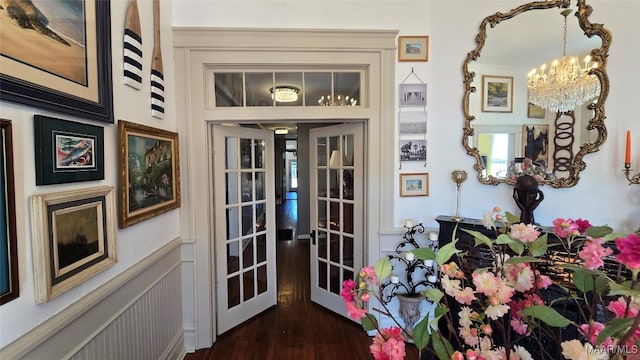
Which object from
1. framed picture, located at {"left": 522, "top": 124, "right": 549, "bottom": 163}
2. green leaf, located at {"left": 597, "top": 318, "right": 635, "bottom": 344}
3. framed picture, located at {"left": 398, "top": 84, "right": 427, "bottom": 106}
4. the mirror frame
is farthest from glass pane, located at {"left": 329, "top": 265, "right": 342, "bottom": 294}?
green leaf, located at {"left": 597, "top": 318, "right": 635, "bottom": 344}

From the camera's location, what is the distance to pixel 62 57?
45.4 inches

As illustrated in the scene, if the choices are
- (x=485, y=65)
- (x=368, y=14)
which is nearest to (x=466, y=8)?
(x=485, y=65)

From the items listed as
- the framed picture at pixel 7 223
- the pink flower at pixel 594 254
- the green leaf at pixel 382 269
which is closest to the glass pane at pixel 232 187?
the framed picture at pixel 7 223

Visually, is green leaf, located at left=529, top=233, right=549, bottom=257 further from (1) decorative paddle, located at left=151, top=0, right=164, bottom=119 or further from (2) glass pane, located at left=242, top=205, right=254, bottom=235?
(2) glass pane, located at left=242, top=205, right=254, bottom=235

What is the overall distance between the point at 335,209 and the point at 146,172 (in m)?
1.66

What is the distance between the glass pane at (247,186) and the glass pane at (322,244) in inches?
32.1

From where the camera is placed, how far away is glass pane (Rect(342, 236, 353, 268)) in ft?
8.97

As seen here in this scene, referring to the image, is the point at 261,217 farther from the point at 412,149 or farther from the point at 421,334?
the point at 421,334

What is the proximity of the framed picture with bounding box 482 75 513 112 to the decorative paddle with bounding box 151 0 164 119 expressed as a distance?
8.24ft

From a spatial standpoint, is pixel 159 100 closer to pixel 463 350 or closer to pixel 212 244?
pixel 212 244

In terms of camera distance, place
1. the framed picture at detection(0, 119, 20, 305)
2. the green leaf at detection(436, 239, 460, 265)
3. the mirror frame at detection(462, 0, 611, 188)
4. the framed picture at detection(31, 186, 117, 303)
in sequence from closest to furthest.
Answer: the green leaf at detection(436, 239, 460, 265) < the framed picture at detection(0, 119, 20, 305) < the framed picture at detection(31, 186, 117, 303) < the mirror frame at detection(462, 0, 611, 188)

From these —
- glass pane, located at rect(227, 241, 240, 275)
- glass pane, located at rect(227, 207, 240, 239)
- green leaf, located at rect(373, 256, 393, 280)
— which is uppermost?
green leaf, located at rect(373, 256, 393, 280)

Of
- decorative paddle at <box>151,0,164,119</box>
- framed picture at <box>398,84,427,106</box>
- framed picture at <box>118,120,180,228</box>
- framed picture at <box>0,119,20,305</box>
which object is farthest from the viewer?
framed picture at <box>398,84,427,106</box>

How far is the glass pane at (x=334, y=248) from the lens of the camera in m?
2.83
